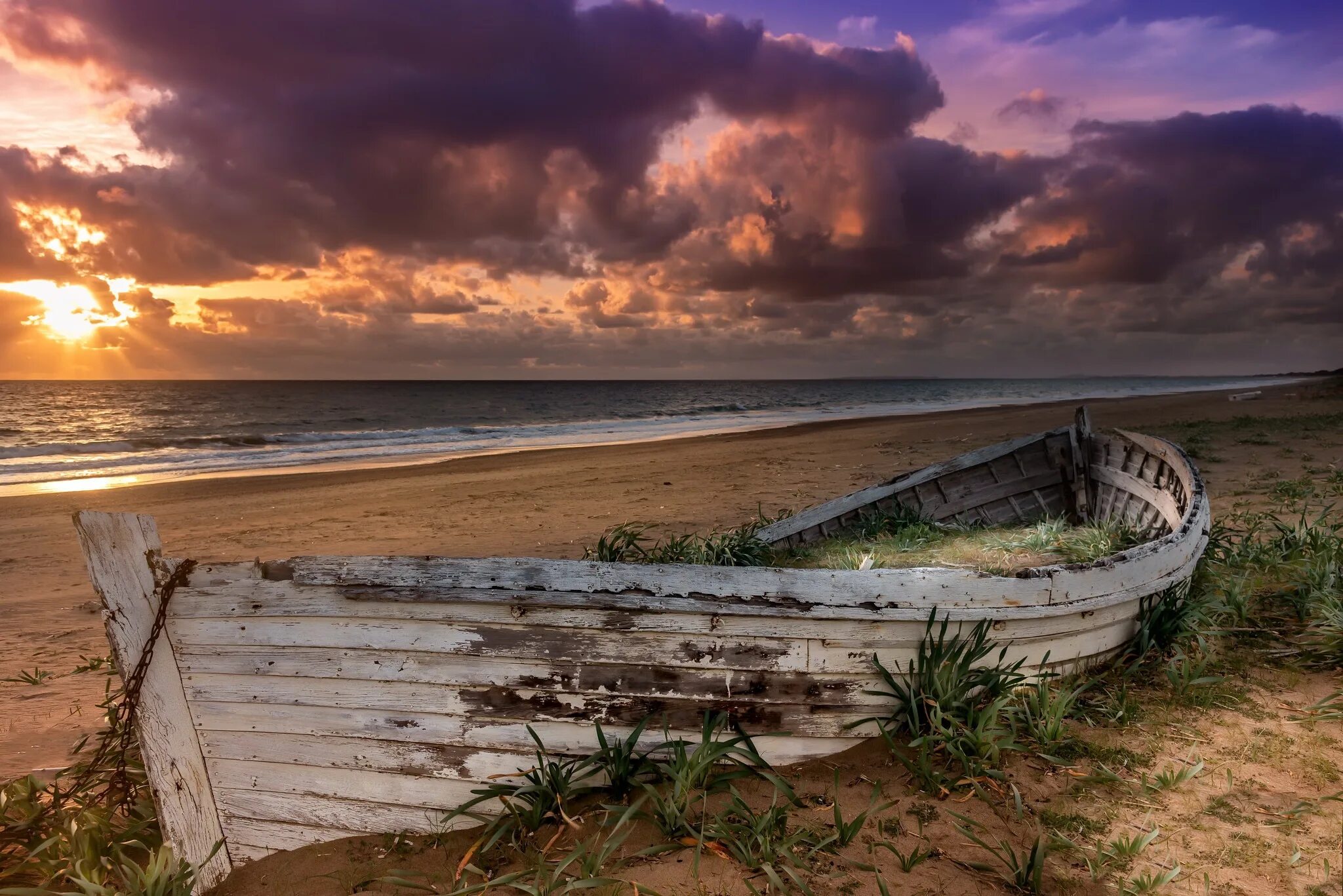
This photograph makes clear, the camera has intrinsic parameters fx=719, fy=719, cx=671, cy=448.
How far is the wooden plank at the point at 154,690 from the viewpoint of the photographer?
9.30 ft

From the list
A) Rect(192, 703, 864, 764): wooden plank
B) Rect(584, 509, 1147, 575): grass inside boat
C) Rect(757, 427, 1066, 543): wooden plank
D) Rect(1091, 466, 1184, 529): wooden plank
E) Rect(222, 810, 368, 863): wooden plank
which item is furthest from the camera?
Rect(757, 427, 1066, 543): wooden plank

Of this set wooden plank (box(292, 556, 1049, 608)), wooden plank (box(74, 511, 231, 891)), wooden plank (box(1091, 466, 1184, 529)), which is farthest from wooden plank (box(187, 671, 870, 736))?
wooden plank (box(1091, 466, 1184, 529))

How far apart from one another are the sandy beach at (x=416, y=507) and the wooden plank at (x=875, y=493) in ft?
10.1

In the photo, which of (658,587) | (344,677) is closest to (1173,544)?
(658,587)

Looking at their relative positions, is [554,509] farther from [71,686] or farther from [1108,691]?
[1108,691]

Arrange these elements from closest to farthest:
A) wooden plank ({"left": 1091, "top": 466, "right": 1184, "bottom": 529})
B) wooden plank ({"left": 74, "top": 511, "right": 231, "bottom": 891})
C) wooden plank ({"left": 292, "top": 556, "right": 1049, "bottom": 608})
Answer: wooden plank ({"left": 74, "top": 511, "right": 231, "bottom": 891}) < wooden plank ({"left": 292, "top": 556, "right": 1049, "bottom": 608}) < wooden plank ({"left": 1091, "top": 466, "right": 1184, "bottom": 529})

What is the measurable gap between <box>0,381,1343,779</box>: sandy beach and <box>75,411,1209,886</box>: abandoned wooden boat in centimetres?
175

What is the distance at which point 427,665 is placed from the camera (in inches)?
119

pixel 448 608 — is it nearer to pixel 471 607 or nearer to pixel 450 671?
pixel 471 607

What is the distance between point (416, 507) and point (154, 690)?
8.94 m

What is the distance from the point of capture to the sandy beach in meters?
5.61

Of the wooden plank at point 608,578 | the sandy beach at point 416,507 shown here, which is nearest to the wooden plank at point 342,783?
Result: the wooden plank at point 608,578

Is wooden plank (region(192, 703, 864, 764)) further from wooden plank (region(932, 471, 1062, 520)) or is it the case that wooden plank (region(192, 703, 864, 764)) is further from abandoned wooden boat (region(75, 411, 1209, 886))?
wooden plank (region(932, 471, 1062, 520))

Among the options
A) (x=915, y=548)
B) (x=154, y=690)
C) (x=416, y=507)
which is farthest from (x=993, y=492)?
(x=416, y=507)
